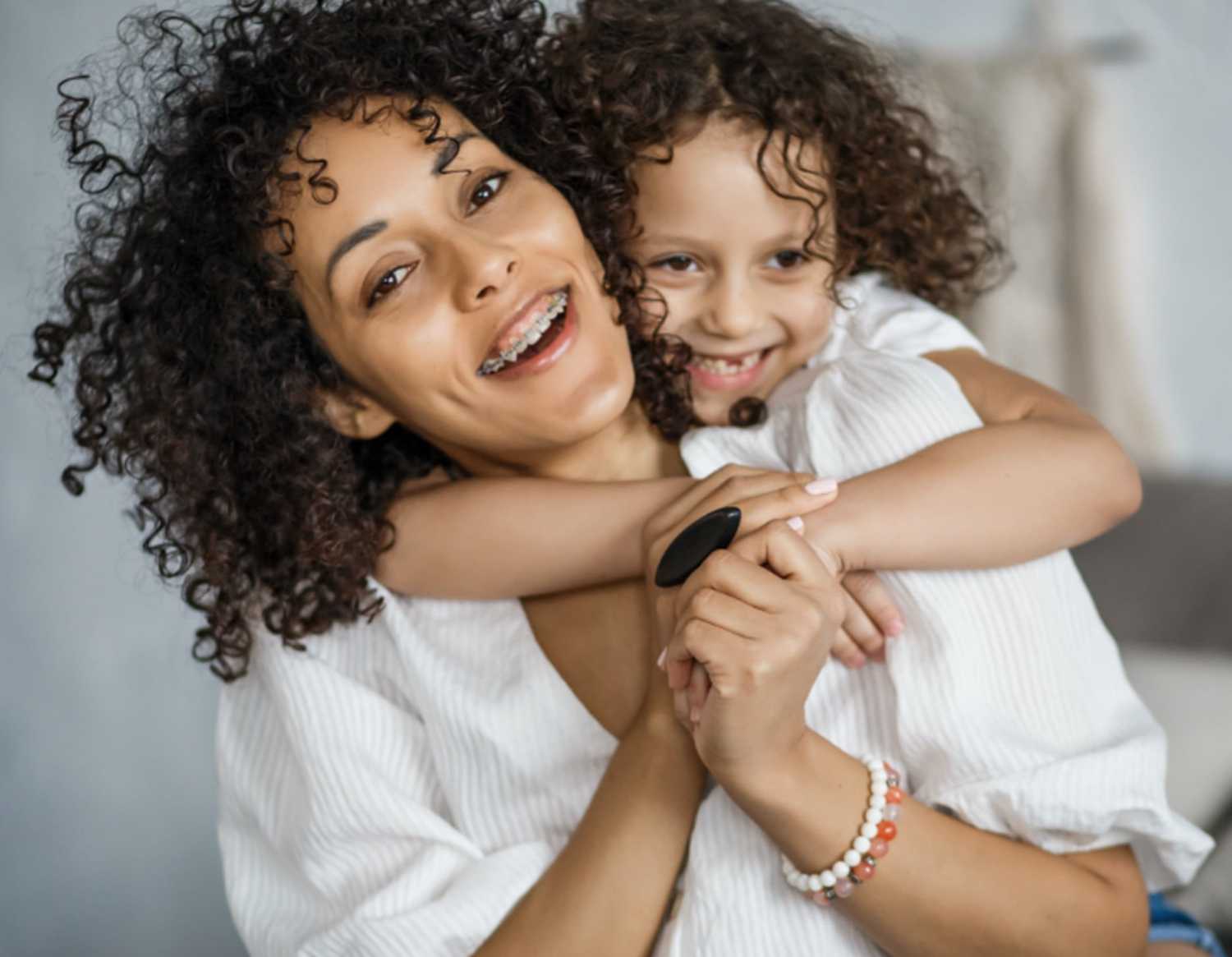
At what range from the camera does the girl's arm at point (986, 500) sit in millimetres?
1216

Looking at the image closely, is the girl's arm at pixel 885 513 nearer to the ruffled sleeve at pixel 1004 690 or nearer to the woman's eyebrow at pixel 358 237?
the ruffled sleeve at pixel 1004 690

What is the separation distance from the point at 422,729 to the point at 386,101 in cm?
69

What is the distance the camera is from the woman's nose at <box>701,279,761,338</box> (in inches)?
60.1

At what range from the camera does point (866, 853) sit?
1.17m

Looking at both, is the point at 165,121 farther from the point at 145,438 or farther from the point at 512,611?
the point at 512,611

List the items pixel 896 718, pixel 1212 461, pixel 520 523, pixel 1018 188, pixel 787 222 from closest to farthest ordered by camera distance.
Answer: pixel 896 718 < pixel 520 523 < pixel 787 222 < pixel 1018 188 < pixel 1212 461

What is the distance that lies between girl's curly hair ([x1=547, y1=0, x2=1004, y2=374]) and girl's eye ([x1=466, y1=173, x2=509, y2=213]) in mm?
175

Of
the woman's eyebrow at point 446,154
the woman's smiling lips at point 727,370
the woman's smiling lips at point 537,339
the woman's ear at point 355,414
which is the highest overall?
the woman's eyebrow at point 446,154

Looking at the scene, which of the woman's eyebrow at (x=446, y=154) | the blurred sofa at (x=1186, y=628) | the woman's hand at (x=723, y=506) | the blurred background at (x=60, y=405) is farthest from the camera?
the blurred background at (x=60, y=405)

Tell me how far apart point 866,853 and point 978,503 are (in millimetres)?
338

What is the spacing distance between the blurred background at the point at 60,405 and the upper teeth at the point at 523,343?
1409 millimetres

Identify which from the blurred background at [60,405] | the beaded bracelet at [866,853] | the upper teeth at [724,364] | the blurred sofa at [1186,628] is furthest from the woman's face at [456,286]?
the blurred background at [60,405]

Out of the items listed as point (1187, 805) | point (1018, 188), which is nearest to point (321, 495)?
point (1187, 805)

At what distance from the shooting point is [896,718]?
1247mm
